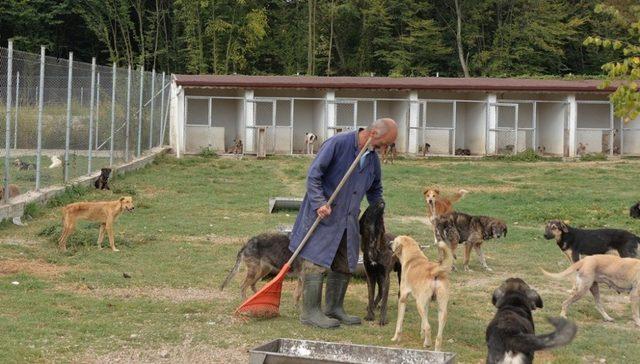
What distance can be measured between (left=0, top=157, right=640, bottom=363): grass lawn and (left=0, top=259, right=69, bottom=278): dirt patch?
0.02 m

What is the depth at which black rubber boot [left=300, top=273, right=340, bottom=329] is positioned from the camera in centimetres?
760

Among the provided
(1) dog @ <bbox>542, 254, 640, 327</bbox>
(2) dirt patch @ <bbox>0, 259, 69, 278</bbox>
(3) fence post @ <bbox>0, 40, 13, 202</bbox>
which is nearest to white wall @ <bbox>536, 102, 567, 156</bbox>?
(3) fence post @ <bbox>0, 40, 13, 202</bbox>

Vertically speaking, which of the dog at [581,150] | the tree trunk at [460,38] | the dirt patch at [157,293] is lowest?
the dirt patch at [157,293]

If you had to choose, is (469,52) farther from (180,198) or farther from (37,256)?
(37,256)

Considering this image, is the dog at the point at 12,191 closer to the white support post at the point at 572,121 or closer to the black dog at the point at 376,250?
the black dog at the point at 376,250

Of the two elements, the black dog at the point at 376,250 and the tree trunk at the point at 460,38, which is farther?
the tree trunk at the point at 460,38

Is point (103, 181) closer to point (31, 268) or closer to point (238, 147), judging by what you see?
point (31, 268)

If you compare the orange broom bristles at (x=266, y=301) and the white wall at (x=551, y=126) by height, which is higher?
the white wall at (x=551, y=126)

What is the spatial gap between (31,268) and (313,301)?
425 centimetres

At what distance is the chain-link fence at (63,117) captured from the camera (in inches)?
582

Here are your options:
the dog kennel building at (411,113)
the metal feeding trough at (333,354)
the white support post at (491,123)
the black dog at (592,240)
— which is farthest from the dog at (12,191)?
the white support post at (491,123)

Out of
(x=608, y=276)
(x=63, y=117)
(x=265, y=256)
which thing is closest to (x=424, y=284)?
(x=265, y=256)

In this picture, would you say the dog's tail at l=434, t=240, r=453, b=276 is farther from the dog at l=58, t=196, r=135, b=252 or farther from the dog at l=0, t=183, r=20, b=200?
the dog at l=0, t=183, r=20, b=200

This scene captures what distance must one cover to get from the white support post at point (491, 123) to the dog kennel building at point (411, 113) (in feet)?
0.13
